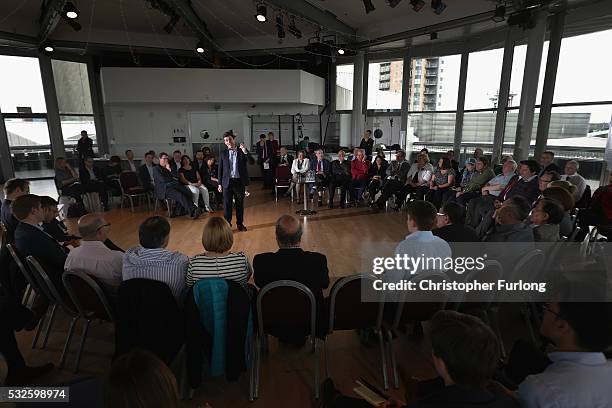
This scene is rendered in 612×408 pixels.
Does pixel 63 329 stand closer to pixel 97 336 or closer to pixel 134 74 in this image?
pixel 97 336

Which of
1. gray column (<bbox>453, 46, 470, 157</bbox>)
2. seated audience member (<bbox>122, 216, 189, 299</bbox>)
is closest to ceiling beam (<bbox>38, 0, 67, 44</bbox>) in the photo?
seated audience member (<bbox>122, 216, 189, 299</bbox>)

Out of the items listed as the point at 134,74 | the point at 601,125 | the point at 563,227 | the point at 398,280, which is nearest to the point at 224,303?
the point at 398,280

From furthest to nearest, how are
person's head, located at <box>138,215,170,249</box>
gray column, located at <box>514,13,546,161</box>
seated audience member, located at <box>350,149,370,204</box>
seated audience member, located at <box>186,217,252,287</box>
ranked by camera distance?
seated audience member, located at <box>350,149,370,204</box>, gray column, located at <box>514,13,546,161</box>, person's head, located at <box>138,215,170,249</box>, seated audience member, located at <box>186,217,252,287</box>

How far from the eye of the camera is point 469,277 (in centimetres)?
237

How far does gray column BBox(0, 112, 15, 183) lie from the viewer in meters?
10.3

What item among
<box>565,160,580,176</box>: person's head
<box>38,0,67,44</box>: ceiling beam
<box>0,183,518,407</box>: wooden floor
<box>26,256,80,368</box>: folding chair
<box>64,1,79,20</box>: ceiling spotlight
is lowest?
<box>0,183,518,407</box>: wooden floor

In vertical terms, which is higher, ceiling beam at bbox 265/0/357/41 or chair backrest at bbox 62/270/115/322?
ceiling beam at bbox 265/0/357/41

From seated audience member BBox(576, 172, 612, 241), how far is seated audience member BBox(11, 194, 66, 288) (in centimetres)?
582

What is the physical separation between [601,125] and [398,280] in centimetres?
655

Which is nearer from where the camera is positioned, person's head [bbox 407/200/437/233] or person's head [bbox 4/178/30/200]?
person's head [bbox 407/200/437/233]

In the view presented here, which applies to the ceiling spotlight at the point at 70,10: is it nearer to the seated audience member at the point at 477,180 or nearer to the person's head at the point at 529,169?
the seated audience member at the point at 477,180

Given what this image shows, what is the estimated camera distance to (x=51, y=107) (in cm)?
1059

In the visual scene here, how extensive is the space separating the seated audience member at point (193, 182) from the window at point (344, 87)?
665cm

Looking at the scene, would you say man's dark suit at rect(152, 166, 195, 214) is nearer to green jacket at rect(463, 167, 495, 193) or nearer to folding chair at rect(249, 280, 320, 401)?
folding chair at rect(249, 280, 320, 401)
